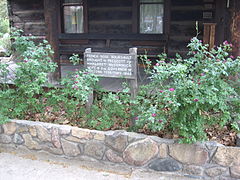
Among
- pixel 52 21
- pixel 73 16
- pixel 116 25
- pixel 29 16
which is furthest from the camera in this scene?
pixel 73 16

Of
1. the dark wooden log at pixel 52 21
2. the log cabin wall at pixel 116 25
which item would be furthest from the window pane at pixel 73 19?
the dark wooden log at pixel 52 21

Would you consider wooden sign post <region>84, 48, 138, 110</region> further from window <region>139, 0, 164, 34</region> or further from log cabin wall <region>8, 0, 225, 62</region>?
window <region>139, 0, 164, 34</region>

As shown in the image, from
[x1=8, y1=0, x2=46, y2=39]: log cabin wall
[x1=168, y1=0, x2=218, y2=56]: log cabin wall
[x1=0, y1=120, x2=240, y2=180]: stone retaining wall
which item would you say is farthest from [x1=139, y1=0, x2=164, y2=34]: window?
[x1=0, y1=120, x2=240, y2=180]: stone retaining wall

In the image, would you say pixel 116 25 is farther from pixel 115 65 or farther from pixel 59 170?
pixel 59 170

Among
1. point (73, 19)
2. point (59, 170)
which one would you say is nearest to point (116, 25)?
point (73, 19)

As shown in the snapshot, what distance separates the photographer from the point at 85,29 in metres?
8.95

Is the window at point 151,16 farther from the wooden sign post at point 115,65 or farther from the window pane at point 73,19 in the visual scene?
the wooden sign post at point 115,65

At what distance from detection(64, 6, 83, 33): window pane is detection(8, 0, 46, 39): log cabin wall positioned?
3.45 ft

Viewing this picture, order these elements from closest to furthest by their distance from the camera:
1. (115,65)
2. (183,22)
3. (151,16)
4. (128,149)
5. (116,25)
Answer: (128,149) < (115,65) < (183,22) < (151,16) < (116,25)

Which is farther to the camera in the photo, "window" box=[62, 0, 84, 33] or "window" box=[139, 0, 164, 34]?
"window" box=[62, 0, 84, 33]

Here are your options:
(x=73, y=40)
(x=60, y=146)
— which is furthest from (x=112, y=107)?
(x=73, y=40)

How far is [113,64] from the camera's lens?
13.8 feet

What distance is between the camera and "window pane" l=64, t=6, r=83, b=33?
9.32 meters

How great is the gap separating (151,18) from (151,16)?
6 cm
